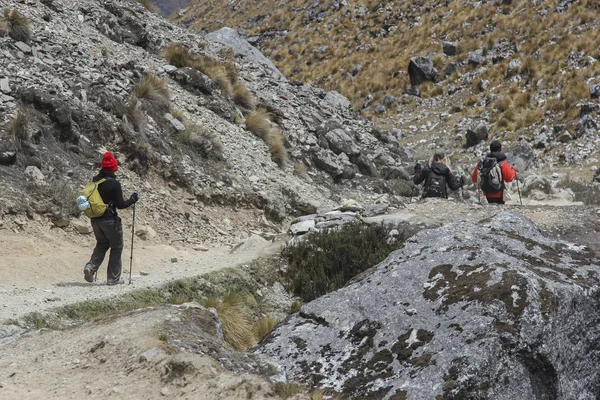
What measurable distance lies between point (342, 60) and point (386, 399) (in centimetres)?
3235

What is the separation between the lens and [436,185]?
12086mm

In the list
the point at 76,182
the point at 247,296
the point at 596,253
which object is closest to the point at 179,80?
the point at 76,182

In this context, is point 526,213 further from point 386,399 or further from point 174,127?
point 174,127

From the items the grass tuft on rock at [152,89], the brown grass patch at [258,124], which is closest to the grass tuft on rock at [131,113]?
the grass tuft on rock at [152,89]

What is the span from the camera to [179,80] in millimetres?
17672

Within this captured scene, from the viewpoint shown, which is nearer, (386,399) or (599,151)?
(386,399)

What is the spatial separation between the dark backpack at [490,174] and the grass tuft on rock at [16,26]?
34.5 ft

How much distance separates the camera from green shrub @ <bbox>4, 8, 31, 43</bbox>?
14.3m

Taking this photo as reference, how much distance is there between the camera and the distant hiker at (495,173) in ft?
37.9

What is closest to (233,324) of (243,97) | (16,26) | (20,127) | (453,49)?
(20,127)

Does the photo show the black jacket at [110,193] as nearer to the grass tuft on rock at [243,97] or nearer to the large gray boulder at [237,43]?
the grass tuft on rock at [243,97]

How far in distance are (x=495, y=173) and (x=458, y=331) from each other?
6.66 meters

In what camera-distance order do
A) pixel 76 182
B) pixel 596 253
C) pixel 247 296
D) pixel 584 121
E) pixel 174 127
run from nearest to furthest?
1. pixel 596 253
2. pixel 247 296
3. pixel 76 182
4. pixel 174 127
5. pixel 584 121

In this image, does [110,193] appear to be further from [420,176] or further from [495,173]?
[495,173]
